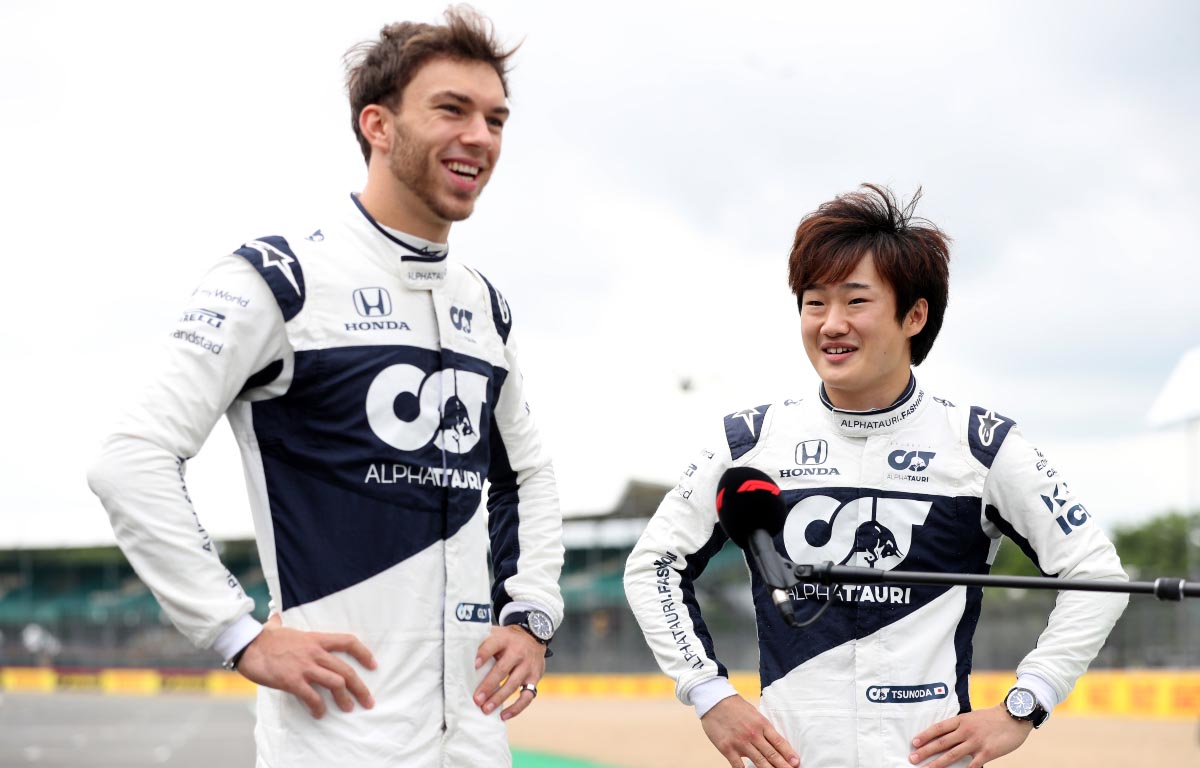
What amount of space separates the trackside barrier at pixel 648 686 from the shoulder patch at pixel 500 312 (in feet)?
10.5

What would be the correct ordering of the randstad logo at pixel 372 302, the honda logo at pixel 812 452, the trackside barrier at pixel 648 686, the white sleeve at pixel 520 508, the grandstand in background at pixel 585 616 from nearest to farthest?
the randstad logo at pixel 372 302
the white sleeve at pixel 520 508
the honda logo at pixel 812 452
the trackside barrier at pixel 648 686
the grandstand in background at pixel 585 616

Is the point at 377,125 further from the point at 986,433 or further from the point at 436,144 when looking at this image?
the point at 986,433

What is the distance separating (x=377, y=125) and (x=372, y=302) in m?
0.39

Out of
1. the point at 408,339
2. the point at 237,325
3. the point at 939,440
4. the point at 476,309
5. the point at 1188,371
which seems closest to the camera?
the point at 237,325

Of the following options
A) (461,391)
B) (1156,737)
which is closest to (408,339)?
(461,391)

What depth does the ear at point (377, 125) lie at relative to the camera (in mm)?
3000

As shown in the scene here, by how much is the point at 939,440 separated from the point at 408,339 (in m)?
1.42

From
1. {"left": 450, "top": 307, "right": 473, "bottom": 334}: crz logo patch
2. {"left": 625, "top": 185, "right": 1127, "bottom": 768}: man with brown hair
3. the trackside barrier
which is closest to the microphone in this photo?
{"left": 625, "top": 185, "right": 1127, "bottom": 768}: man with brown hair

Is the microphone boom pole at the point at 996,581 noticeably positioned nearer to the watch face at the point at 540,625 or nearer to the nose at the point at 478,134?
the watch face at the point at 540,625

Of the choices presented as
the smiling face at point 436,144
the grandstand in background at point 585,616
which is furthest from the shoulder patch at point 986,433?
the grandstand in background at point 585,616

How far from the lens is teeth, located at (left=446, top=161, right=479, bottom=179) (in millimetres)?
2945

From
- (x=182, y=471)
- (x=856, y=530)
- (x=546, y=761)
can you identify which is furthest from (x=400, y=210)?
(x=546, y=761)

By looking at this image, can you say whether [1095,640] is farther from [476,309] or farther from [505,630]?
[476,309]

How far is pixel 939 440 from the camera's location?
3.55m
